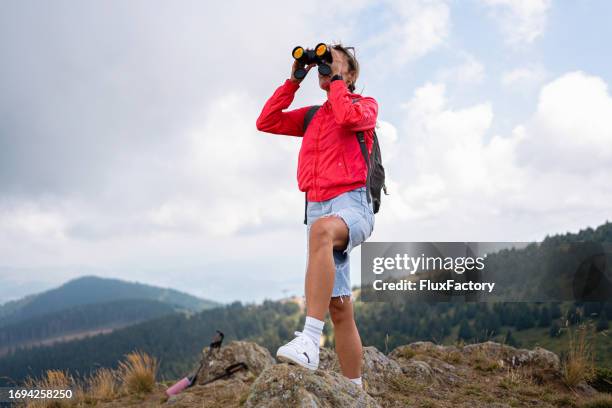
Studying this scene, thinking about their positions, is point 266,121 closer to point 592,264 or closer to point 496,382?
point 496,382

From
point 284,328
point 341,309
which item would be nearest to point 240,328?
point 284,328

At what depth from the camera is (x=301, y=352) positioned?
130 inches

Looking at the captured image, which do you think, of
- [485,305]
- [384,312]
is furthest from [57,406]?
[384,312]

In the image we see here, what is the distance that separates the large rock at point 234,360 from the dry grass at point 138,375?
1.08 m

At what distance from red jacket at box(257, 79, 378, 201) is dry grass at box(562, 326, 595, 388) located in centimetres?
476

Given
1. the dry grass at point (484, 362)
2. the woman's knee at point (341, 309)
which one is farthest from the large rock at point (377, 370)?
the woman's knee at point (341, 309)

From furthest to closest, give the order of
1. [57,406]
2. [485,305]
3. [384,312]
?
[384,312]
[485,305]
[57,406]

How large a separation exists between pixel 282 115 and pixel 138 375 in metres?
5.87

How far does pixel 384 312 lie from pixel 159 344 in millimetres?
75115

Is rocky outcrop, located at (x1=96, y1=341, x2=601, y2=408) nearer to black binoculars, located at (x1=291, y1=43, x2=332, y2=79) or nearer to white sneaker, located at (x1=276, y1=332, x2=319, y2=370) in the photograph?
white sneaker, located at (x1=276, y1=332, x2=319, y2=370)

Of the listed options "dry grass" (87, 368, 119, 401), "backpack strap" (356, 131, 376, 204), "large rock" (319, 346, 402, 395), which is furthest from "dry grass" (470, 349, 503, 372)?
"dry grass" (87, 368, 119, 401)

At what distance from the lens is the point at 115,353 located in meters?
129

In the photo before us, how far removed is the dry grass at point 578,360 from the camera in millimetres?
6566

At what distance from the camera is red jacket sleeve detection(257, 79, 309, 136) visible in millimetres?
4223
